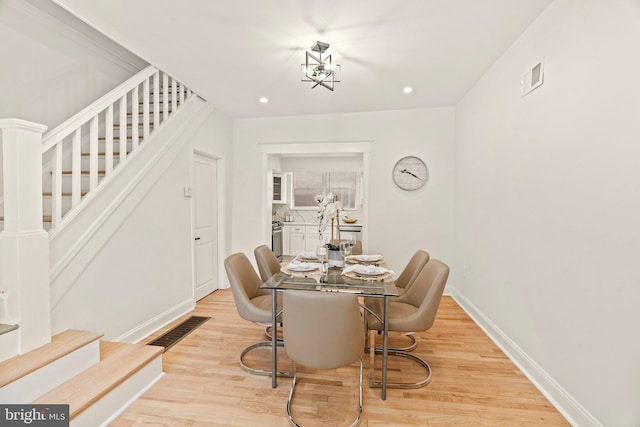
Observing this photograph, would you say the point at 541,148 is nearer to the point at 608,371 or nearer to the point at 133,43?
the point at 608,371

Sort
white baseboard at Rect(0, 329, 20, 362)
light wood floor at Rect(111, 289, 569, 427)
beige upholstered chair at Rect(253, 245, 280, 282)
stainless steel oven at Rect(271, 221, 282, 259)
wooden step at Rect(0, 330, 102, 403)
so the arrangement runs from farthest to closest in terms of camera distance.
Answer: stainless steel oven at Rect(271, 221, 282, 259)
beige upholstered chair at Rect(253, 245, 280, 282)
light wood floor at Rect(111, 289, 569, 427)
white baseboard at Rect(0, 329, 20, 362)
wooden step at Rect(0, 330, 102, 403)

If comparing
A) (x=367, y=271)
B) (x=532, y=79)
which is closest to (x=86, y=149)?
(x=367, y=271)

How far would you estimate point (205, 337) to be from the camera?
2.94 metres

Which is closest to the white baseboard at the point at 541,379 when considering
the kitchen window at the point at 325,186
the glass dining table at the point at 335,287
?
the glass dining table at the point at 335,287

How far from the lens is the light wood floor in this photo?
184 centimetres

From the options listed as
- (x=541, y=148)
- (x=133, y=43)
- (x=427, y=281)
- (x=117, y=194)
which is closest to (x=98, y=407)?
(x=117, y=194)

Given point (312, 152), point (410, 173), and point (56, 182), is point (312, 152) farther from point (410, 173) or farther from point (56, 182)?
point (56, 182)

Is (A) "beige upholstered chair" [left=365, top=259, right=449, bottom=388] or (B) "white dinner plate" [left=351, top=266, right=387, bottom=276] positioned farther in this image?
(B) "white dinner plate" [left=351, top=266, right=387, bottom=276]

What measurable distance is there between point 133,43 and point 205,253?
2.63 m

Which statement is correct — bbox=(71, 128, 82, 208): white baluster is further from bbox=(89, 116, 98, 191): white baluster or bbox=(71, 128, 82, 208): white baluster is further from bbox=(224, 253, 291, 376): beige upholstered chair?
bbox=(224, 253, 291, 376): beige upholstered chair

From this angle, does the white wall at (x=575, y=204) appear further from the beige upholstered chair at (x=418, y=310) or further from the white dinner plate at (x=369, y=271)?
the white dinner plate at (x=369, y=271)

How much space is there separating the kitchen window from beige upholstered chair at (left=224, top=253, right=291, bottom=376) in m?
4.42

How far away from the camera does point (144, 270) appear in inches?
116

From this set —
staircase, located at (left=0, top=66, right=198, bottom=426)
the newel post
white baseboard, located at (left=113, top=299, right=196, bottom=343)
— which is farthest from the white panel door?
the newel post
